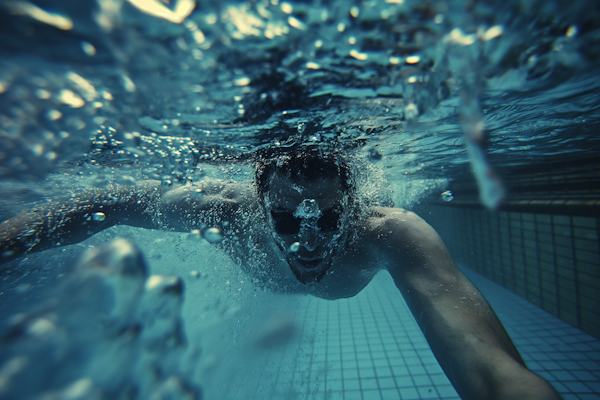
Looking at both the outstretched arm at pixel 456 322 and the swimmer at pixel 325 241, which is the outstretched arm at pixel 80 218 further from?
the outstretched arm at pixel 456 322

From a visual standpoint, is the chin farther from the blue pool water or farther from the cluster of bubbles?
the cluster of bubbles

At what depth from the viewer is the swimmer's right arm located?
3654 millimetres

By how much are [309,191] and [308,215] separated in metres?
0.28

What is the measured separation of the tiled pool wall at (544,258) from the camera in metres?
4.36

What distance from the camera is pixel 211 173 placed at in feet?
18.7

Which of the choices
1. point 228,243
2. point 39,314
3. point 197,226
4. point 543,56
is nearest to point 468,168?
point 543,56

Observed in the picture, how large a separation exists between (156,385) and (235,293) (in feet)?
28.2

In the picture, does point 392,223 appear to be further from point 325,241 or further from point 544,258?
point 544,258

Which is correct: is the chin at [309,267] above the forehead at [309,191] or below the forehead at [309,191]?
below

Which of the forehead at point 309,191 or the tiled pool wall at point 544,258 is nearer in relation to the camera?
the forehead at point 309,191

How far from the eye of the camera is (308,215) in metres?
2.71

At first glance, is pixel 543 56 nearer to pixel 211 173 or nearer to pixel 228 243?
pixel 228 243

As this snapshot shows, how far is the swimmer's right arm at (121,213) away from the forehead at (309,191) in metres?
1.29

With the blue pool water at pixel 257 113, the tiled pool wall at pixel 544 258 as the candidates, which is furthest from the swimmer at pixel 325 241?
the tiled pool wall at pixel 544 258
